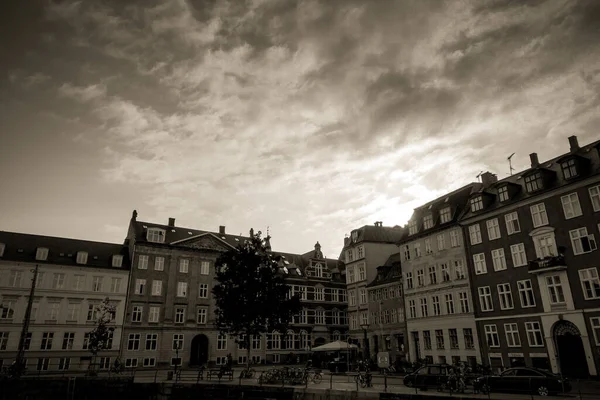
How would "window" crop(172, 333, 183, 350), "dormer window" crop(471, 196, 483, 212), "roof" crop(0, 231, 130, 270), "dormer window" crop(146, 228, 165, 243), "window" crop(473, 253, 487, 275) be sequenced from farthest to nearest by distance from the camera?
"dormer window" crop(146, 228, 165, 243)
"window" crop(172, 333, 183, 350)
"roof" crop(0, 231, 130, 270)
"dormer window" crop(471, 196, 483, 212)
"window" crop(473, 253, 487, 275)

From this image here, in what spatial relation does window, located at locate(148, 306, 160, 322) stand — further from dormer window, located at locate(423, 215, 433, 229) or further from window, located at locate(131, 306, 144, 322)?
dormer window, located at locate(423, 215, 433, 229)

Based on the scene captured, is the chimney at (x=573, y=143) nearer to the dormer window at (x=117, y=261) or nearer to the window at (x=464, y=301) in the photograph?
the window at (x=464, y=301)

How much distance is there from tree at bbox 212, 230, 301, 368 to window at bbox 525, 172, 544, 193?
Answer: 23721mm

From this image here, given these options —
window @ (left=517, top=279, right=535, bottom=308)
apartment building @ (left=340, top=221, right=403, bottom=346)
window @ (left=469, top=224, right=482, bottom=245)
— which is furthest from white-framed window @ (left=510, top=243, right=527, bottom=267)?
apartment building @ (left=340, top=221, right=403, bottom=346)

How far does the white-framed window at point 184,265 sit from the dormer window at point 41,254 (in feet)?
54.3

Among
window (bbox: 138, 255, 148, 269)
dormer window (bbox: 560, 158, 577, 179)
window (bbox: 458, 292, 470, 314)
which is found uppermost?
dormer window (bbox: 560, 158, 577, 179)

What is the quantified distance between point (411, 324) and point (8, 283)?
47081 mm

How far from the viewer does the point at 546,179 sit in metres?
33.3

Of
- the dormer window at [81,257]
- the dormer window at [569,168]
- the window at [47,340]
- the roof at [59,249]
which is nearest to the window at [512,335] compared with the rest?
the dormer window at [569,168]

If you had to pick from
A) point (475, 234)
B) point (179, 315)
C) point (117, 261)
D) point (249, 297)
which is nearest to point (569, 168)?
point (475, 234)

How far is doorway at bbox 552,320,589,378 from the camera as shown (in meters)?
29.0

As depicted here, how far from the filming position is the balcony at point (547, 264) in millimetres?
30688

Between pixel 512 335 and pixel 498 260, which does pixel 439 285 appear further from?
pixel 512 335

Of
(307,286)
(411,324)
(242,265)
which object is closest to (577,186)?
(411,324)
